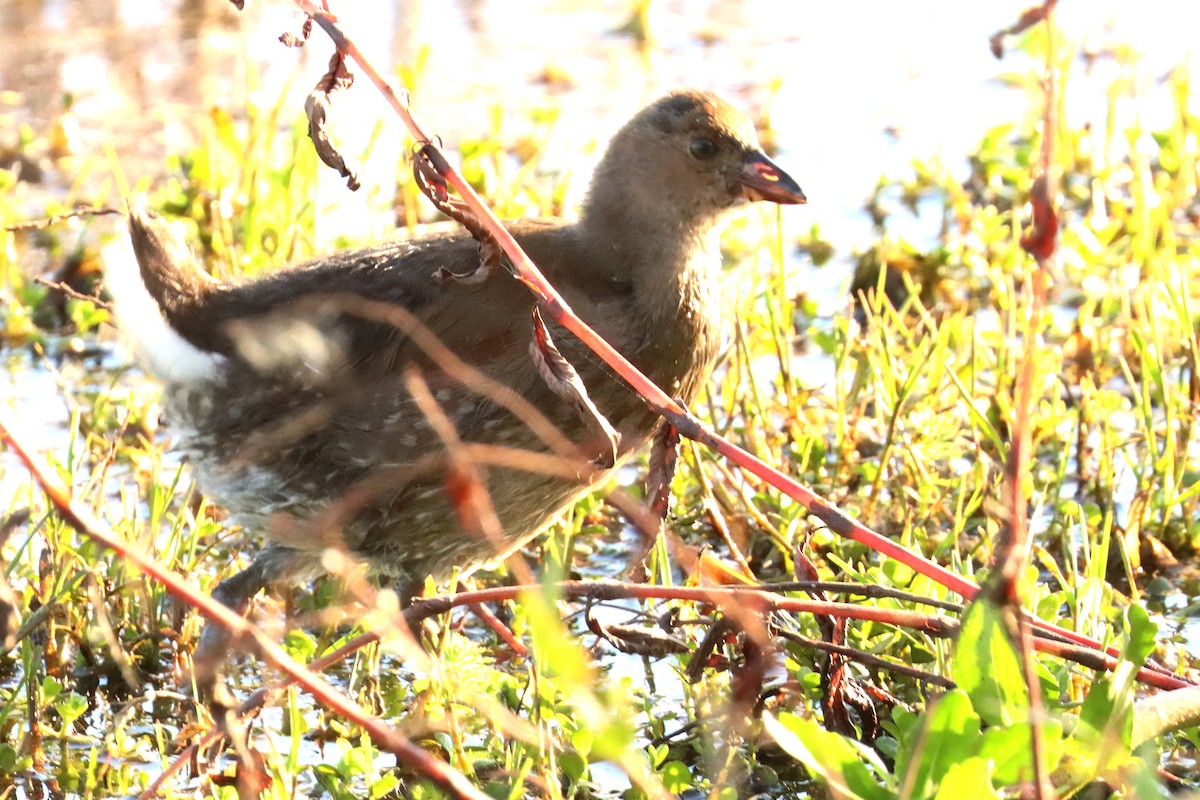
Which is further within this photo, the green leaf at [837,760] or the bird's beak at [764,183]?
the bird's beak at [764,183]

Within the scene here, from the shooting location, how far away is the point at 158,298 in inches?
150

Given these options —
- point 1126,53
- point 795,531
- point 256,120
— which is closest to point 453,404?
point 795,531

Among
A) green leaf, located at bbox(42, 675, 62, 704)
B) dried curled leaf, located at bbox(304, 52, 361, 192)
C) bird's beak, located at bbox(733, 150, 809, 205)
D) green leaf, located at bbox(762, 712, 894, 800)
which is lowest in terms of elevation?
green leaf, located at bbox(42, 675, 62, 704)

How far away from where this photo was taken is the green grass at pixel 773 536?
269cm

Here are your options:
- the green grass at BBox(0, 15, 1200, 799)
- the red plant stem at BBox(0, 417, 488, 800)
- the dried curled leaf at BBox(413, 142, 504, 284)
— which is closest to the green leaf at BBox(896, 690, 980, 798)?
the green grass at BBox(0, 15, 1200, 799)

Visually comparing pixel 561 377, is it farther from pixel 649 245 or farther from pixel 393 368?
pixel 649 245

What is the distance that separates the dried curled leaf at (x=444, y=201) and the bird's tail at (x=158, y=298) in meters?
1.06

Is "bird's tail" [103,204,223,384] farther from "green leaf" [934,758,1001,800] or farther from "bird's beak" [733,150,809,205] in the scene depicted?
"green leaf" [934,758,1001,800]

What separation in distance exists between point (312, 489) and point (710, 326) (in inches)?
38.1

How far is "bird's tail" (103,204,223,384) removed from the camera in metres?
3.76

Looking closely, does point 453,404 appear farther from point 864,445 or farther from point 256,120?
point 256,120

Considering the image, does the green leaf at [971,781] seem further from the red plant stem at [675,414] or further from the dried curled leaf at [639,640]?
Result: the dried curled leaf at [639,640]

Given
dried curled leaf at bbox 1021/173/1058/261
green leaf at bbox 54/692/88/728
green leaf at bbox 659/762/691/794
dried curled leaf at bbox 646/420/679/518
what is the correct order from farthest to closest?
green leaf at bbox 54/692/88/728 < green leaf at bbox 659/762/691/794 < dried curled leaf at bbox 646/420/679/518 < dried curled leaf at bbox 1021/173/1058/261

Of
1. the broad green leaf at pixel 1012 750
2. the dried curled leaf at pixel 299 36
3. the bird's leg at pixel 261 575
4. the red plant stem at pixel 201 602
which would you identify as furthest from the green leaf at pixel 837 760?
the bird's leg at pixel 261 575
